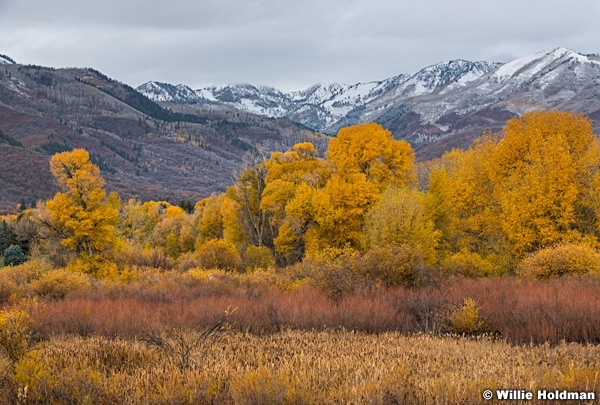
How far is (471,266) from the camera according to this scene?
29062 mm

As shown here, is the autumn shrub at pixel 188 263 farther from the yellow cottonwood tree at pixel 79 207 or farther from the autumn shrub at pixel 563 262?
the autumn shrub at pixel 563 262

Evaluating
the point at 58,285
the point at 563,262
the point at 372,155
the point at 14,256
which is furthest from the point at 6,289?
the point at 14,256

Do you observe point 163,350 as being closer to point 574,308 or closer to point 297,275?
point 574,308

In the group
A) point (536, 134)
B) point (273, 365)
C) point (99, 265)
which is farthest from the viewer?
point (99, 265)

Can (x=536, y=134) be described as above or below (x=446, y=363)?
above

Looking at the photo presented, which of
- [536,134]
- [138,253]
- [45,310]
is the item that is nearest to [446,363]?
[45,310]

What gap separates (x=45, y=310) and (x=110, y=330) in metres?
3.63

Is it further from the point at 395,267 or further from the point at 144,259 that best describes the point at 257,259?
the point at 395,267

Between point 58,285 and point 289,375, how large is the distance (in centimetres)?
2094

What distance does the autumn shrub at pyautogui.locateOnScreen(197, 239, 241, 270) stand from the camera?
37.2 m

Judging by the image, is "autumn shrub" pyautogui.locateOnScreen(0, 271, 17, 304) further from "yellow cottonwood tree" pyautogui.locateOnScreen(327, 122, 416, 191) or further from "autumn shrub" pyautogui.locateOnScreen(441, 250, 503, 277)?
"autumn shrub" pyautogui.locateOnScreen(441, 250, 503, 277)

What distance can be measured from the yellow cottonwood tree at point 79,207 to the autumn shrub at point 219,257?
7.51 m

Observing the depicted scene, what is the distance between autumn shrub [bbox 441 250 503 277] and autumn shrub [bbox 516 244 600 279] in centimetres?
571

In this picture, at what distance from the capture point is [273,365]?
24.5 ft
